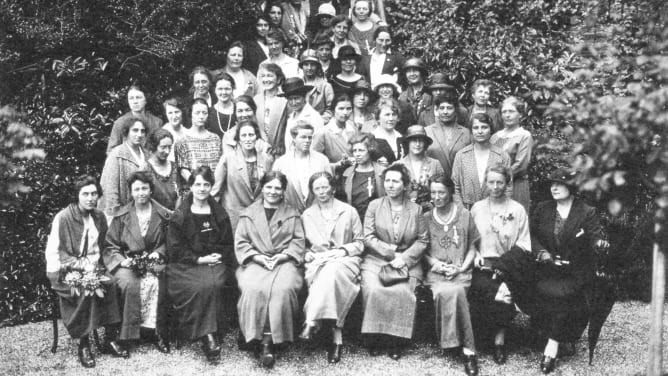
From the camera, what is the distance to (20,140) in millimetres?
4973

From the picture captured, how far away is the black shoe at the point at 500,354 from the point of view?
6622mm

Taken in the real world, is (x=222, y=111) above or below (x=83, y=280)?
above

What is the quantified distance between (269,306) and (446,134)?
2.80 metres

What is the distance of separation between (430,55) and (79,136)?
4.37 m

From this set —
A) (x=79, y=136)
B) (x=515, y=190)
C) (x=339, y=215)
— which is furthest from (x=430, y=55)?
(x=79, y=136)

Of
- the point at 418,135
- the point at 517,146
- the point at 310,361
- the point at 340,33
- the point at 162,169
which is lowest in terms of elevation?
the point at 310,361

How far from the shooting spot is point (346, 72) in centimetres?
899

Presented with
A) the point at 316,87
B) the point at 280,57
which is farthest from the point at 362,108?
the point at 280,57

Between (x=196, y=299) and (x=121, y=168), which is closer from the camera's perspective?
(x=196, y=299)

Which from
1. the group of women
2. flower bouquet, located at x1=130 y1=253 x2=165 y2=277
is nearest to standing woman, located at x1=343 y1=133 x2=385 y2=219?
the group of women

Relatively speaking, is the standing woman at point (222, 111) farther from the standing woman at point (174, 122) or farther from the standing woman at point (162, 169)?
the standing woman at point (162, 169)

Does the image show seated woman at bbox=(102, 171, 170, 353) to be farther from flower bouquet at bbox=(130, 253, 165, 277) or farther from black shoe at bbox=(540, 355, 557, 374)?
black shoe at bbox=(540, 355, 557, 374)

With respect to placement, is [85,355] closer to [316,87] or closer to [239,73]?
[239,73]

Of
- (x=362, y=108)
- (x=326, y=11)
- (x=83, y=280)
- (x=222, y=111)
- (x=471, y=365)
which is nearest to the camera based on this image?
(x=471, y=365)
